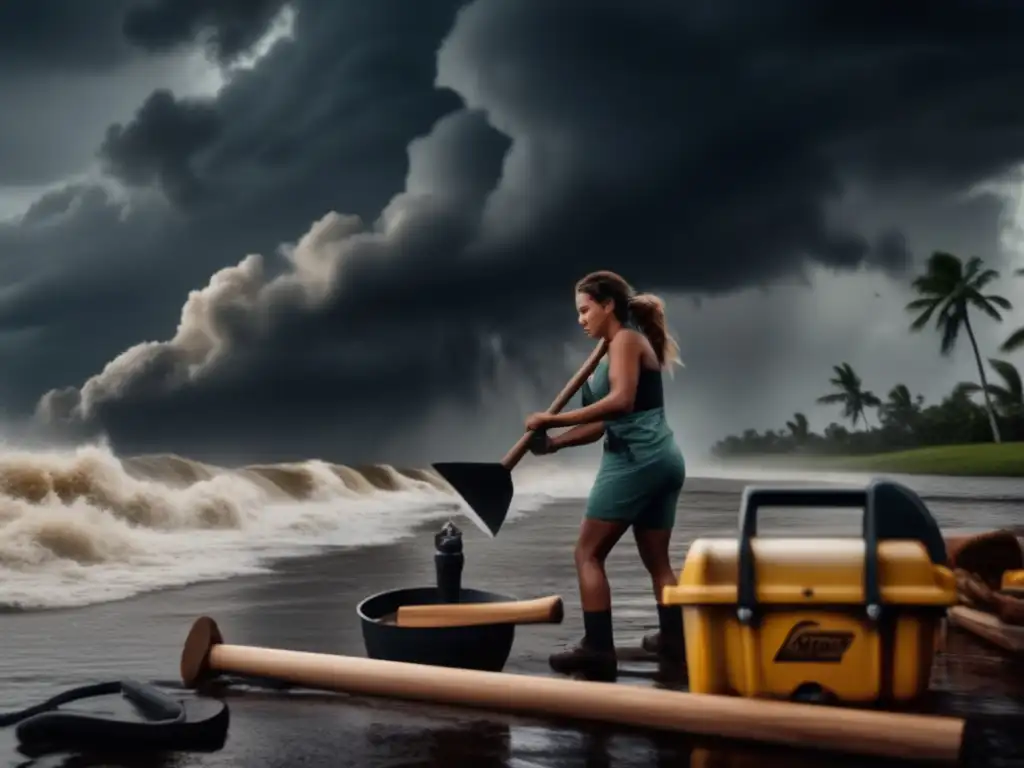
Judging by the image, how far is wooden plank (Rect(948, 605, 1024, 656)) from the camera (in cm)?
484

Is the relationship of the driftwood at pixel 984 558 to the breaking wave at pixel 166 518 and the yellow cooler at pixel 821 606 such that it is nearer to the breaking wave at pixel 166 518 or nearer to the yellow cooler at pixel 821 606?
the yellow cooler at pixel 821 606

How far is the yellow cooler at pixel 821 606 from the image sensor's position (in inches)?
133

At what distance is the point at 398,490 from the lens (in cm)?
2895

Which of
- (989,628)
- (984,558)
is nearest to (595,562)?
(989,628)

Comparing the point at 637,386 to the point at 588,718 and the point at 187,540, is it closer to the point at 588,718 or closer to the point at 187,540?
the point at 588,718

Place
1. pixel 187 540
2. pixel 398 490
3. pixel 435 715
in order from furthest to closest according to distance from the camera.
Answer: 1. pixel 398 490
2. pixel 187 540
3. pixel 435 715

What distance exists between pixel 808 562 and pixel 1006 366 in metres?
48.6

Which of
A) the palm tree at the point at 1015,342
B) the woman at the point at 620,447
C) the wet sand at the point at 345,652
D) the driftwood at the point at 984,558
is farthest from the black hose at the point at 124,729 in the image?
the palm tree at the point at 1015,342

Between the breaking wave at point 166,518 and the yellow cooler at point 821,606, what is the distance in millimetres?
1648

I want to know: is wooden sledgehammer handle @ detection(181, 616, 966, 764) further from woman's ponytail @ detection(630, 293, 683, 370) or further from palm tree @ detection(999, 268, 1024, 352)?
palm tree @ detection(999, 268, 1024, 352)

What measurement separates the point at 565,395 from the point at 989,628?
7.08 feet

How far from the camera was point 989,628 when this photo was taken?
200 inches

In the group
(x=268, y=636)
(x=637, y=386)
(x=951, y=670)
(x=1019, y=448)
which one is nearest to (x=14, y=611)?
(x=268, y=636)

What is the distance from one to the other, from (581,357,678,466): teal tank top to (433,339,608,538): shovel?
0.57 ft
